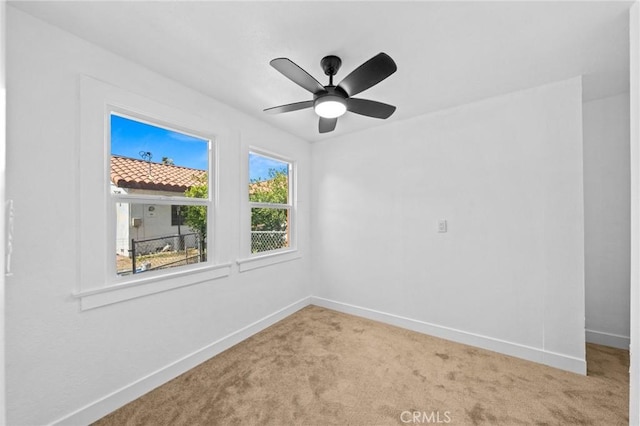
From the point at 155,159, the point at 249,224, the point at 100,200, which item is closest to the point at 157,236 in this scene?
the point at 100,200

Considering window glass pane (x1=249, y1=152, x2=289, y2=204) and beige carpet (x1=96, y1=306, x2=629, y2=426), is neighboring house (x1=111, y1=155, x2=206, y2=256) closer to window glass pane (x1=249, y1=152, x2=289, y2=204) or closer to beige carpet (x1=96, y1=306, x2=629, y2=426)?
window glass pane (x1=249, y1=152, x2=289, y2=204)

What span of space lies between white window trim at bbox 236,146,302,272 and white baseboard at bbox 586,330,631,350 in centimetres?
323

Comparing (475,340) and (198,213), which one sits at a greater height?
(198,213)

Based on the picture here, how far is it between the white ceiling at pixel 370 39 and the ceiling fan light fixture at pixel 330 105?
0.33m

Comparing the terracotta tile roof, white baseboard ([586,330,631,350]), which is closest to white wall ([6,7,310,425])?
the terracotta tile roof

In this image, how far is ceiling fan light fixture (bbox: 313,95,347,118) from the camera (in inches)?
67.9

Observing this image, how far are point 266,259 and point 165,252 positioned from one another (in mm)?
1102

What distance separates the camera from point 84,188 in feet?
5.42

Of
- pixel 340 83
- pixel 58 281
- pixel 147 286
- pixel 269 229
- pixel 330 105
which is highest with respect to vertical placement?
pixel 340 83

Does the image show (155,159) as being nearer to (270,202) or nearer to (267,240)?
(270,202)

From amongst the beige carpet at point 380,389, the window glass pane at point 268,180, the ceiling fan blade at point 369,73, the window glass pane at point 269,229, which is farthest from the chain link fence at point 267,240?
the ceiling fan blade at point 369,73

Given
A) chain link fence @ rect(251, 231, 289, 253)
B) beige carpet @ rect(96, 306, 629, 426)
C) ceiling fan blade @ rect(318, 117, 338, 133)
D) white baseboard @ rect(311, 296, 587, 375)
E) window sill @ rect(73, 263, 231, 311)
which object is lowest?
beige carpet @ rect(96, 306, 629, 426)

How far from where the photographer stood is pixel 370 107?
191cm
